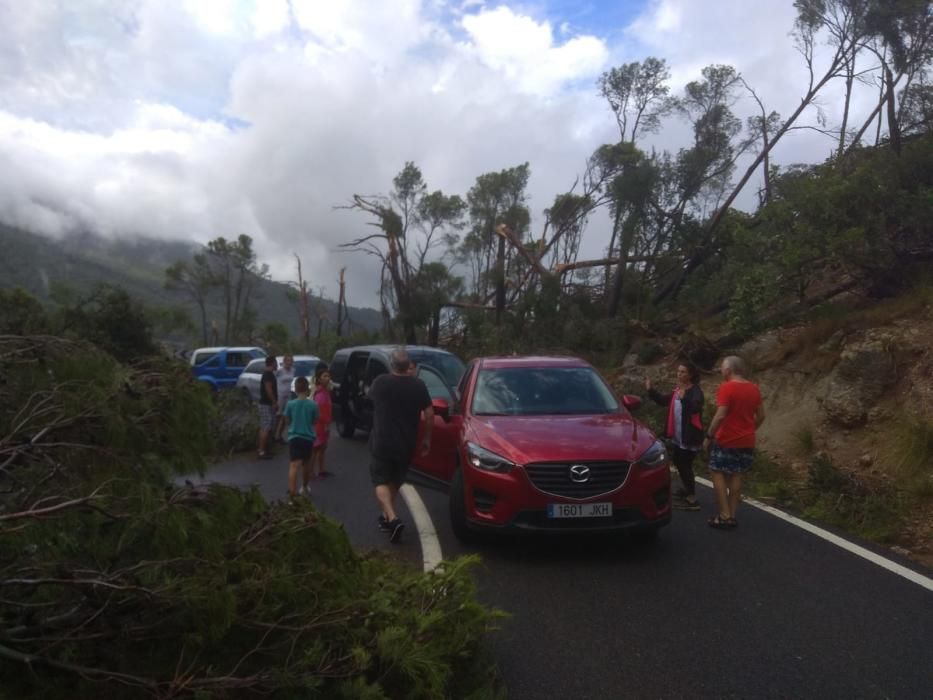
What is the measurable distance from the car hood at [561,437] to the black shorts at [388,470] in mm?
803

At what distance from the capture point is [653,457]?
6516 millimetres

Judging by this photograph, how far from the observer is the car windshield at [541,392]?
7.59 meters

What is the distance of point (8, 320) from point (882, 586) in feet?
19.7

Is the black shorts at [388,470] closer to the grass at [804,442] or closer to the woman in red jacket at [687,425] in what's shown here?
the woman in red jacket at [687,425]

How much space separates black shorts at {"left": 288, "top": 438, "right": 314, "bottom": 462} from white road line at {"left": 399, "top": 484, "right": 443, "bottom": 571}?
1.24m

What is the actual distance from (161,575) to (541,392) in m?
5.12

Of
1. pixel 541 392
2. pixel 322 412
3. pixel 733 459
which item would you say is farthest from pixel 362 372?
pixel 733 459

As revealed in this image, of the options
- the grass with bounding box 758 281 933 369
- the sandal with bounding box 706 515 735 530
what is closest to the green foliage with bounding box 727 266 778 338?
the grass with bounding box 758 281 933 369

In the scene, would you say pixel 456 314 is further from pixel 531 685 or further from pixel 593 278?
pixel 531 685

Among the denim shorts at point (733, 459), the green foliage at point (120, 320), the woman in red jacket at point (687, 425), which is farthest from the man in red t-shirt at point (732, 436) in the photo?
the green foliage at point (120, 320)

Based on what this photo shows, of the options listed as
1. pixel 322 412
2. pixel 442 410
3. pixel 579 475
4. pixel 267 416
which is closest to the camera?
pixel 579 475

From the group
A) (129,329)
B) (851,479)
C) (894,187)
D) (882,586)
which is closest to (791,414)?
(851,479)

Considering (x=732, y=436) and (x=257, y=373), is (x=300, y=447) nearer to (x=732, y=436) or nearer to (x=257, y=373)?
(x=732, y=436)

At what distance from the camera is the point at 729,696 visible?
12.8 feet
